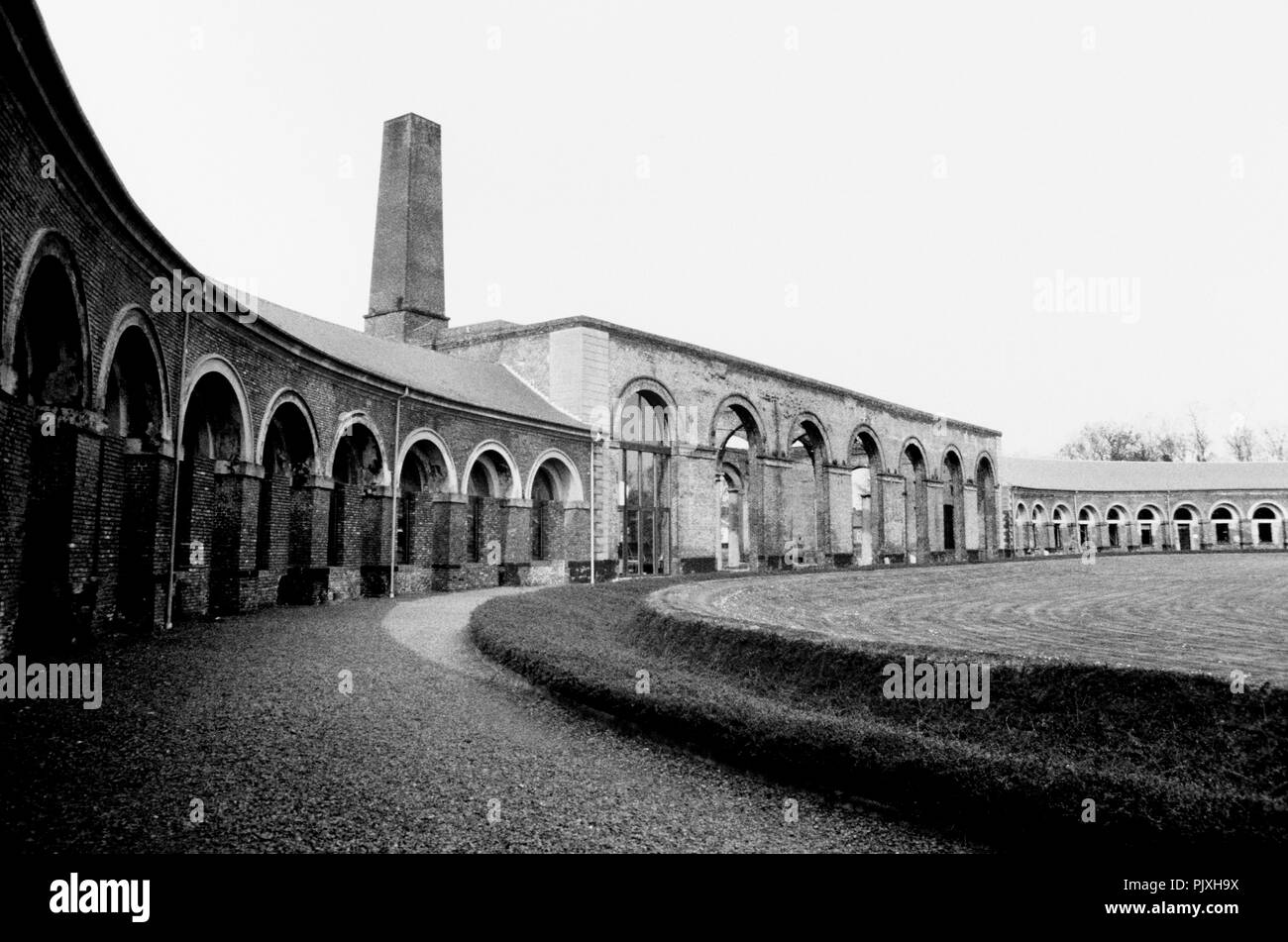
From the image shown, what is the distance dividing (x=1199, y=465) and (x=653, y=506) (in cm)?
5151

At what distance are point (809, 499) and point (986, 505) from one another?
16.8m

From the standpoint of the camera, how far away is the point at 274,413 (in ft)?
45.3

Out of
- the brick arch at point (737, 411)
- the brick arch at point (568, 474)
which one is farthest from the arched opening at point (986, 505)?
the brick arch at point (568, 474)

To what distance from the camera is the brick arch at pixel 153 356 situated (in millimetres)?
8836

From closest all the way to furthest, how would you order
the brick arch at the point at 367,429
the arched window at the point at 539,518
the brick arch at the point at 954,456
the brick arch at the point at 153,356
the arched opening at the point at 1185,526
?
the brick arch at the point at 153,356, the brick arch at the point at 367,429, the arched window at the point at 539,518, the brick arch at the point at 954,456, the arched opening at the point at 1185,526

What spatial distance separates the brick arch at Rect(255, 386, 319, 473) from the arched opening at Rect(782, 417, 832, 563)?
60.4 ft

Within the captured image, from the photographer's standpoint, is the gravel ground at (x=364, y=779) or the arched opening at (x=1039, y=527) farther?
the arched opening at (x=1039, y=527)

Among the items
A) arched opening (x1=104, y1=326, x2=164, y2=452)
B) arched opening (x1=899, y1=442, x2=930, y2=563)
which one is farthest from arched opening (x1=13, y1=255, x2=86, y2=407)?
arched opening (x1=899, y1=442, x2=930, y2=563)

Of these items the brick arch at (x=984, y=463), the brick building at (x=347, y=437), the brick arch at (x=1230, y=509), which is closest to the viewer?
the brick building at (x=347, y=437)

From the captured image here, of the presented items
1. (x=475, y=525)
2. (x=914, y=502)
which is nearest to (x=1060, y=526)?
(x=914, y=502)

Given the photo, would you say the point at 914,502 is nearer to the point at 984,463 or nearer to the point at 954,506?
the point at 954,506

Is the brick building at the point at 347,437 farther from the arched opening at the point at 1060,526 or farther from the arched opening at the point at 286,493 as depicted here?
the arched opening at the point at 1060,526

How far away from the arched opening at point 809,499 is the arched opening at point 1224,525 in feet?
130
